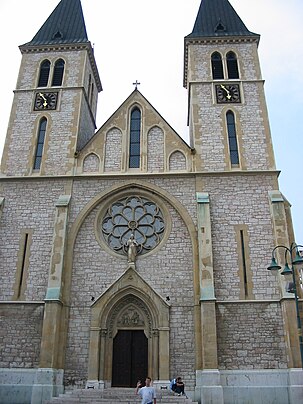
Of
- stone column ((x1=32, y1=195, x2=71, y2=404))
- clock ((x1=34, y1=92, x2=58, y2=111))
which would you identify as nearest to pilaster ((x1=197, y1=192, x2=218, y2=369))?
stone column ((x1=32, y1=195, x2=71, y2=404))

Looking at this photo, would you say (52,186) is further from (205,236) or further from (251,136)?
(251,136)

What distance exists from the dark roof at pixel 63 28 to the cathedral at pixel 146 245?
2.47 m

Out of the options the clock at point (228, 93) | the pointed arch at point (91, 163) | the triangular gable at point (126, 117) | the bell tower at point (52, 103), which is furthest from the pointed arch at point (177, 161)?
the bell tower at point (52, 103)

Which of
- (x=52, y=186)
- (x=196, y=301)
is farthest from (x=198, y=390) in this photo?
(x=52, y=186)

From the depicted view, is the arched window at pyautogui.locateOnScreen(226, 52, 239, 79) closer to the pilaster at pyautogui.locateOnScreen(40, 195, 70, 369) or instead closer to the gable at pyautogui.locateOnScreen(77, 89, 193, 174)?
the gable at pyautogui.locateOnScreen(77, 89, 193, 174)

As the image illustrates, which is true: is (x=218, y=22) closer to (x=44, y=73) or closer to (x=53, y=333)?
(x=44, y=73)

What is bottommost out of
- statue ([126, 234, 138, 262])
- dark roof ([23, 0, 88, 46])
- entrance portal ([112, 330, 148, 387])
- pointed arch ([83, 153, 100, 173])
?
entrance portal ([112, 330, 148, 387])

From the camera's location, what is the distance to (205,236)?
56.4 ft

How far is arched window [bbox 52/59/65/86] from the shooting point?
23.0m

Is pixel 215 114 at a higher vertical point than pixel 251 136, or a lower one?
higher

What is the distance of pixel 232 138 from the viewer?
2048 centimetres

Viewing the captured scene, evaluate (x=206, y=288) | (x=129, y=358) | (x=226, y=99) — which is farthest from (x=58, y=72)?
(x=129, y=358)

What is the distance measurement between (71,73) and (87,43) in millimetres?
2263

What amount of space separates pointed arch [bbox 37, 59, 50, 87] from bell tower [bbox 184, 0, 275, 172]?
823cm
